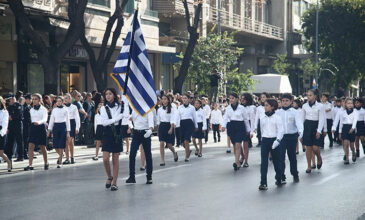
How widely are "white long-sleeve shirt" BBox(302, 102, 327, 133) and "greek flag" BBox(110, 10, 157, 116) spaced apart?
4124 mm

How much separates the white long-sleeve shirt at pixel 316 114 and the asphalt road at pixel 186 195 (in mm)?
1056

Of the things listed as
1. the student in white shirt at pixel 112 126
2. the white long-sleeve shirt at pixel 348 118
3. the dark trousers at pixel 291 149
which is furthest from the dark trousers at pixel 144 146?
the white long-sleeve shirt at pixel 348 118

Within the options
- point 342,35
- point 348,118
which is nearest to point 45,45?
point 348,118

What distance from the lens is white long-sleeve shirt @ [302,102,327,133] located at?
1371cm

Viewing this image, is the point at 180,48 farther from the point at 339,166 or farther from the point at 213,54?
the point at 339,166

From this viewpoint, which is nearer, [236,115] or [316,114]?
[316,114]

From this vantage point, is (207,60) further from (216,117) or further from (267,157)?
(267,157)

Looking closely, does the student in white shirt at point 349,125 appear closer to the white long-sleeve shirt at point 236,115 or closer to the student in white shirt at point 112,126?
the white long-sleeve shirt at point 236,115

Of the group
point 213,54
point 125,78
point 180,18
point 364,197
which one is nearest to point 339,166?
point 364,197

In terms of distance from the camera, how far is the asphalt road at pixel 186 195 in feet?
27.6

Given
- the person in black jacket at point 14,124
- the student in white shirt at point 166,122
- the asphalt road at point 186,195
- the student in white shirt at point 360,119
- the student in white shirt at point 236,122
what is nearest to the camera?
the asphalt road at point 186,195

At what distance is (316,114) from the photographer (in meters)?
13.9

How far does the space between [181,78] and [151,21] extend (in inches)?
262

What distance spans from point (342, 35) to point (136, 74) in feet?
139
